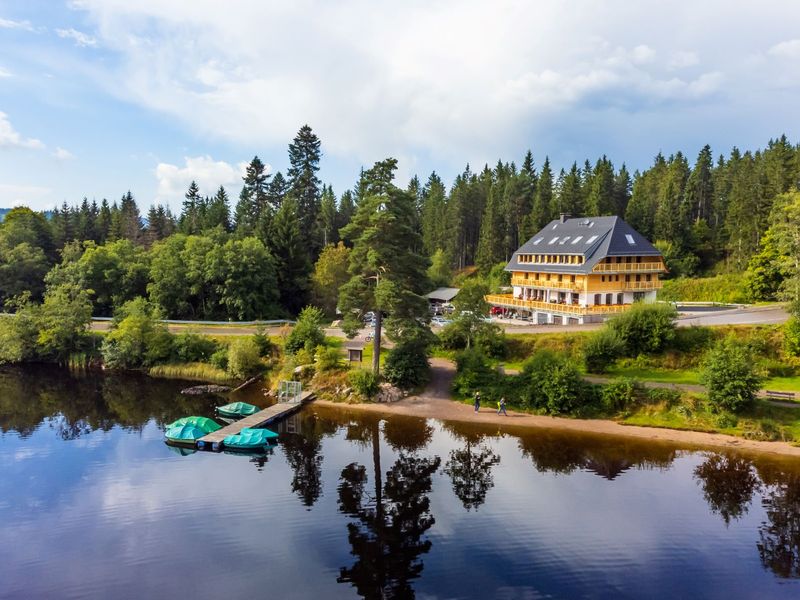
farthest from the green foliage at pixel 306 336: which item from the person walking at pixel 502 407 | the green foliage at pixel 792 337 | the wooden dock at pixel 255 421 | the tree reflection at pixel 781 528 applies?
the green foliage at pixel 792 337

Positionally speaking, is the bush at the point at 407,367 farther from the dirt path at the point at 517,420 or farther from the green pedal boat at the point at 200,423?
the green pedal boat at the point at 200,423

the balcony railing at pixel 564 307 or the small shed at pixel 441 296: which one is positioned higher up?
the small shed at pixel 441 296

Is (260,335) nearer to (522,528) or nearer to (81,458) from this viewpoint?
(81,458)

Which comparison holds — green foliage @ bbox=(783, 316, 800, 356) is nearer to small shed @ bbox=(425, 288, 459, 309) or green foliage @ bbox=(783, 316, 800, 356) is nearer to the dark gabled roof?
the dark gabled roof

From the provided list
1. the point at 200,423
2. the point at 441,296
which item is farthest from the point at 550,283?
the point at 200,423

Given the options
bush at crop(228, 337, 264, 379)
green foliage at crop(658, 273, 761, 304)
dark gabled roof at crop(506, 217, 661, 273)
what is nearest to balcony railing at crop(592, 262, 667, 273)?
dark gabled roof at crop(506, 217, 661, 273)

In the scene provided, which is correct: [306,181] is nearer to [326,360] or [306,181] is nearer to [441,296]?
[441,296]

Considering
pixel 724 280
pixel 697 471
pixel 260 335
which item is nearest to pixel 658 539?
pixel 697 471
